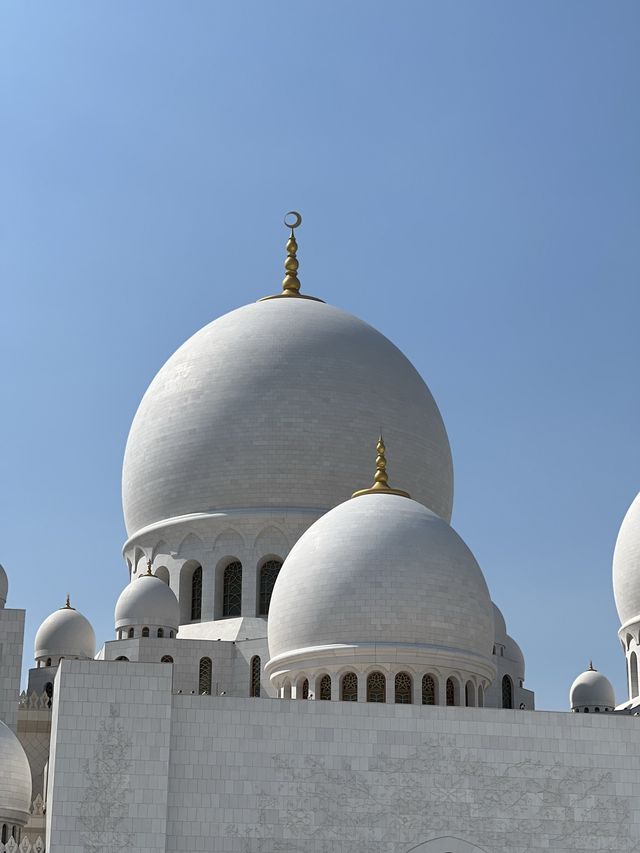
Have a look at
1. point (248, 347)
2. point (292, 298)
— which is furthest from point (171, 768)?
point (292, 298)

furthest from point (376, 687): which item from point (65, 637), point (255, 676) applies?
point (65, 637)

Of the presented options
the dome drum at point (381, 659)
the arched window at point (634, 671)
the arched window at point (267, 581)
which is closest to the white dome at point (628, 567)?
the arched window at point (634, 671)

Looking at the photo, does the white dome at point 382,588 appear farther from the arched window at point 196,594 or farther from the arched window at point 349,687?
the arched window at point 196,594

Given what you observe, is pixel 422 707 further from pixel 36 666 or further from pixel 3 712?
pixel 36 666

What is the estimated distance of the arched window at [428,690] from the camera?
25.9 meters

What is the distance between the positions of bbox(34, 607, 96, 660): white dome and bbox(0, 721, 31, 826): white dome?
9.10 metres

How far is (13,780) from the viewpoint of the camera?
24844mm

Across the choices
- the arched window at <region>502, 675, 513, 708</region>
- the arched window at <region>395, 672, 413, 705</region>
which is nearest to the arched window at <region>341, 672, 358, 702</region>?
the arched window at <region>395, 672, 413, 705</region>

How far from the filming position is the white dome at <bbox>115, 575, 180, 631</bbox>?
30609 millimetres

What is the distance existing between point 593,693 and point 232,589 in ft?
27.6

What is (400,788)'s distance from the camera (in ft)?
74.9

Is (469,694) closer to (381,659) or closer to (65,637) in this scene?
(381,659)

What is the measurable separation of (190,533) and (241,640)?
293cm

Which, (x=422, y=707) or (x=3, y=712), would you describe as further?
(x=3, y=712)
